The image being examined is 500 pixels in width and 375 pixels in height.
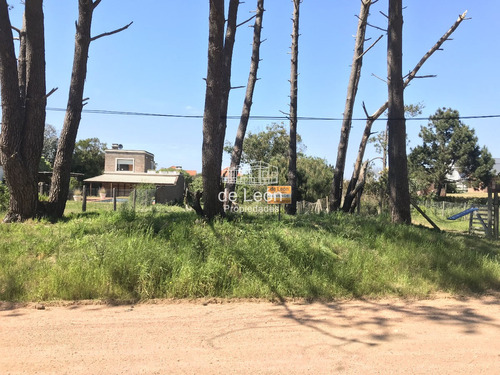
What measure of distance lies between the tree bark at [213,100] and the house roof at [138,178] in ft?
98.5

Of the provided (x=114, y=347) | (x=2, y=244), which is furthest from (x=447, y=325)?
(x=2, y=244)

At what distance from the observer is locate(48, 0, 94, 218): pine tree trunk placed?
29.8 ft

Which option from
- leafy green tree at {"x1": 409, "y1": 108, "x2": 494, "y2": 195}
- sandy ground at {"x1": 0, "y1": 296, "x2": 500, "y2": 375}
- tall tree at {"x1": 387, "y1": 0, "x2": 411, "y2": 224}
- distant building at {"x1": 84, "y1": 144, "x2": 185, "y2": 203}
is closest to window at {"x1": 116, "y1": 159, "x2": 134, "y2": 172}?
distant building at {"x1": 84, "y1": 144, "x2": 185, "y2": 203}

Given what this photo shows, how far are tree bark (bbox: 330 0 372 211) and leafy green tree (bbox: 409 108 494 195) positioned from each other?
34.6 metres

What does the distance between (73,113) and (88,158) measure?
5139 centimetres

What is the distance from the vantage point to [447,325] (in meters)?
4.45

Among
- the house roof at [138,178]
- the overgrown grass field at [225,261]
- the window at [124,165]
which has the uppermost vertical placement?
the window at [124,165]

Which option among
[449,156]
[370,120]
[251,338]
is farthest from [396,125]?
[449,156]

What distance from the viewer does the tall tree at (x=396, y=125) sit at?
33.2 feet

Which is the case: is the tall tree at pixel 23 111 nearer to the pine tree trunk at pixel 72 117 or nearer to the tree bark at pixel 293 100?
the pine tree trunk at pixel 72 117

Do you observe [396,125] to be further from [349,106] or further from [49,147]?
[49,147]

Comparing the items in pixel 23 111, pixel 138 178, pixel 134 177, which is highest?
pixel 23 111

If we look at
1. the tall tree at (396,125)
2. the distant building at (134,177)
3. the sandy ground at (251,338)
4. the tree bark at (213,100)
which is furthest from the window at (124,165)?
the sandy ground at (251,338)

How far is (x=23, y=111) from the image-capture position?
8.33 meters
